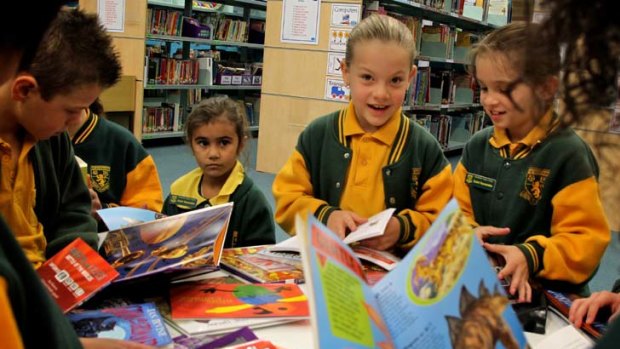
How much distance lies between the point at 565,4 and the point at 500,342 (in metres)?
0.43

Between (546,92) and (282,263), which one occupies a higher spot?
(546,92)

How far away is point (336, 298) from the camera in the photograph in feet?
2.22

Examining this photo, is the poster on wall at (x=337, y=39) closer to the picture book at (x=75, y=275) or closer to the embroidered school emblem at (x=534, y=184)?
the embroidered school emblem at (x=534, y=184)

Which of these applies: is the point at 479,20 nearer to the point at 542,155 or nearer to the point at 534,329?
the point at 542,155

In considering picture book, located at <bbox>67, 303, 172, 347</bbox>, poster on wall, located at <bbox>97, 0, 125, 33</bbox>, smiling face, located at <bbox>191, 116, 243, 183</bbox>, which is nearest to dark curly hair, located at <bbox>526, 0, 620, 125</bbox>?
picture book, located at <bbox>67, 303, 172, 347</bbox>

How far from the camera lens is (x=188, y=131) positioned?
2158mm

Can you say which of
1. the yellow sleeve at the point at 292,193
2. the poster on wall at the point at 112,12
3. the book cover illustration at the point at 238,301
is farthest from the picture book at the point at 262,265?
the poster on wall at the point at 112,12

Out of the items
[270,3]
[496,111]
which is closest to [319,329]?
[496,111]

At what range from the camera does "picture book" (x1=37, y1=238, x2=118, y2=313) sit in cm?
103

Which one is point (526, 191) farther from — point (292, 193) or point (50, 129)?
point (50, 129)

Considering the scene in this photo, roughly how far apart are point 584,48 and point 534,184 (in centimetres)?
106

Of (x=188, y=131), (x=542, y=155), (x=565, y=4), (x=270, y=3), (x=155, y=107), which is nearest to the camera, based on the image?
(x=565, y=4)

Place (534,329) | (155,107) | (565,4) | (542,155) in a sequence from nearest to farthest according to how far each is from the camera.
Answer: (565,4), (534,329), (542,155), (155,107)

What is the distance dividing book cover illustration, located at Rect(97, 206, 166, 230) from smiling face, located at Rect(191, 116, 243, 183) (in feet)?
1.60
